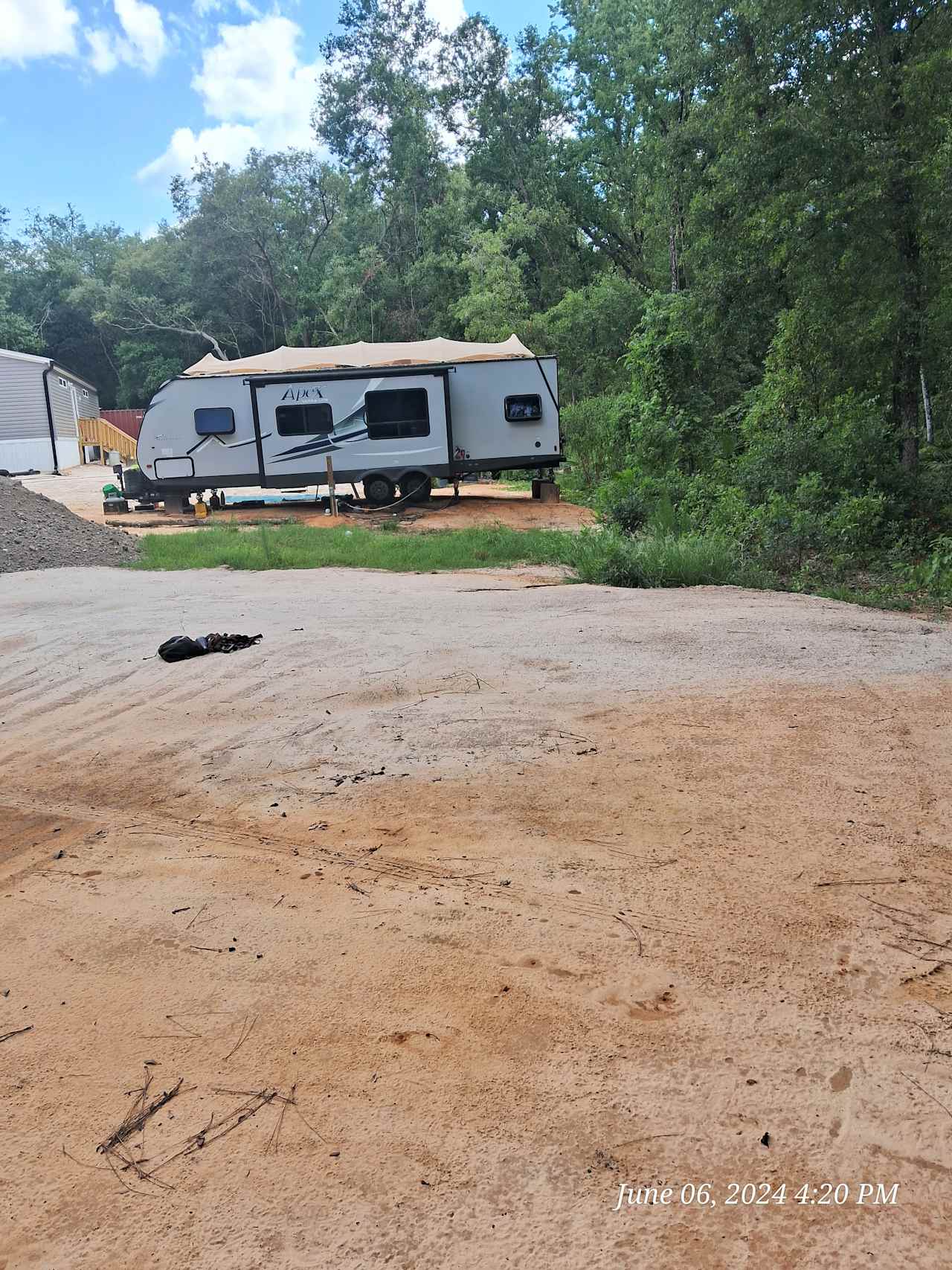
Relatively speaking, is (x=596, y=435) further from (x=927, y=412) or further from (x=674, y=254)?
(x=927, y=412)

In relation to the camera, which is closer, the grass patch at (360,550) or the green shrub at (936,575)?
the green shrub at (936,575)

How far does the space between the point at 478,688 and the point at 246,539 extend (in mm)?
9730

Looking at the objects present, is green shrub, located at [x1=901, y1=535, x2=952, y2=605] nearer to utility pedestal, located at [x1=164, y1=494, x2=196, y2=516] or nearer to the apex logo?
the apex logo

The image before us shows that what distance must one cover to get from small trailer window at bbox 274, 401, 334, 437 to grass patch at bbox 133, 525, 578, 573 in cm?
455

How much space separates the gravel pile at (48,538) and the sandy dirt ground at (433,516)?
8.70ft

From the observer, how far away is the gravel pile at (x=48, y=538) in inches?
465

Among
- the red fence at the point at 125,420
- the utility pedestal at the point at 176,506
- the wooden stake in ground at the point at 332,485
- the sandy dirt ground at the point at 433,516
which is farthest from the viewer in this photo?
the red fence at the point at 125,420

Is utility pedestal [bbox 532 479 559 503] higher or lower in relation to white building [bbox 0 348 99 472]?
lower

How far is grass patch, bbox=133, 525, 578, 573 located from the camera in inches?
462

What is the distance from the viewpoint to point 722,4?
14.1 metres

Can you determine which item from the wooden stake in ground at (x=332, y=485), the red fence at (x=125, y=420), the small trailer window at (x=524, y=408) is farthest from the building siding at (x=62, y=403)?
the small trailer window at (x=524, y=408)

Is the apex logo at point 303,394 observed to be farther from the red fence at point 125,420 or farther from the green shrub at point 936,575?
the red fence at point 125,420

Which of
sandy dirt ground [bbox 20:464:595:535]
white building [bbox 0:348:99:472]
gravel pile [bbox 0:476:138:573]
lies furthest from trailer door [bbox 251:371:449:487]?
white building [bbox 0:348:99:472]

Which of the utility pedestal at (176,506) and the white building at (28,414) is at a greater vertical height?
the white building at (28,414)
